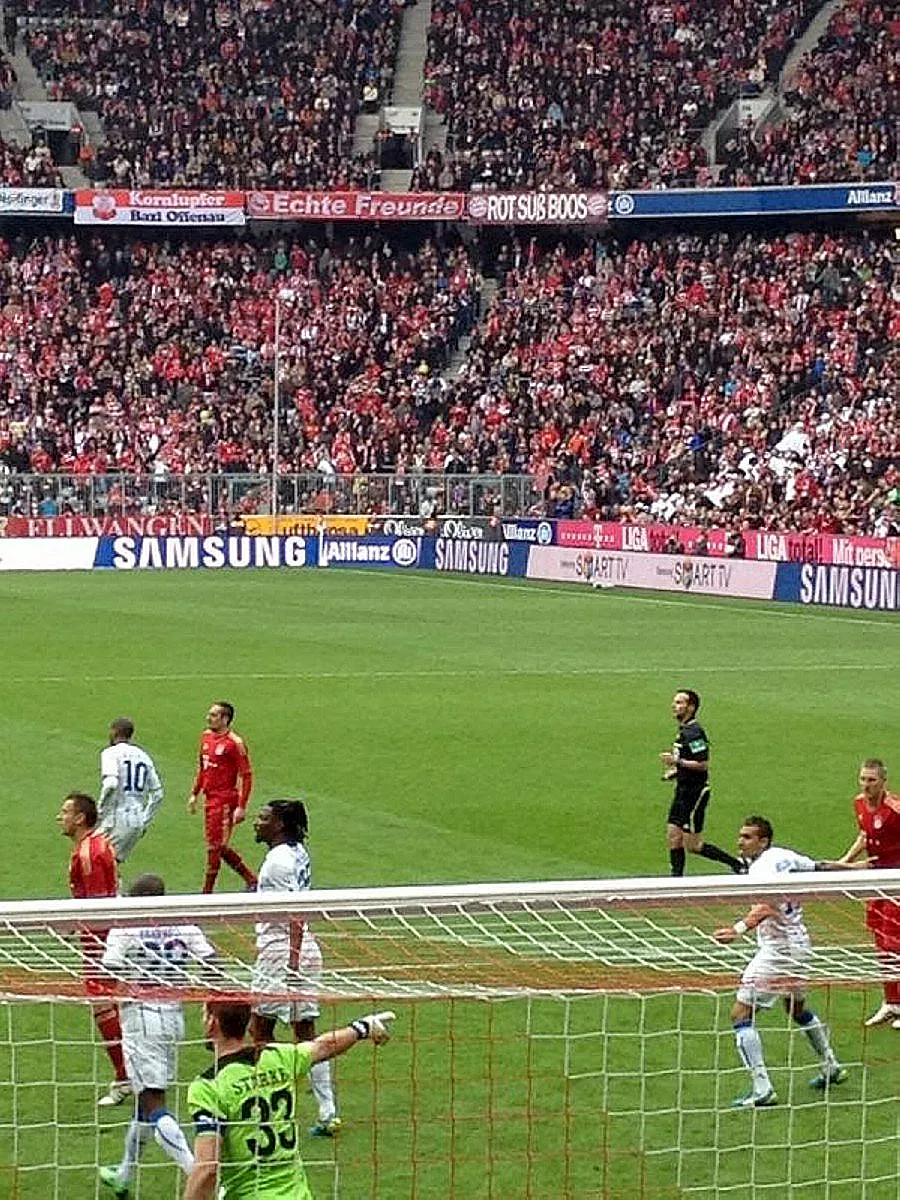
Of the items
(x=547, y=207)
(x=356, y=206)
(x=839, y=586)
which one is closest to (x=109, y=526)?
(x=356, y=206)

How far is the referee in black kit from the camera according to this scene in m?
16.7

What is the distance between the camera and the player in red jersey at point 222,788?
16297 millimetres

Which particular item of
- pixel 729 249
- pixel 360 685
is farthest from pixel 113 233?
pixel 360 685

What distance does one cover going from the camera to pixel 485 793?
70.5 ft

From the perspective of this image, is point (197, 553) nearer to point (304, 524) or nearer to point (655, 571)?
point (304, 524)

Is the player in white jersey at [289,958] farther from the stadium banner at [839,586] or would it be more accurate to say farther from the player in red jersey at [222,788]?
the stadium banner at [839,586]

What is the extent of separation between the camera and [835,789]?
856 inches

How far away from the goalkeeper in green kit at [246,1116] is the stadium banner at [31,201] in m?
56.5

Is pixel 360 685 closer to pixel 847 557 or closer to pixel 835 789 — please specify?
pixel 835 789

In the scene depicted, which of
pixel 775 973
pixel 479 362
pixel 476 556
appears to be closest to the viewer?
pixel 775 973

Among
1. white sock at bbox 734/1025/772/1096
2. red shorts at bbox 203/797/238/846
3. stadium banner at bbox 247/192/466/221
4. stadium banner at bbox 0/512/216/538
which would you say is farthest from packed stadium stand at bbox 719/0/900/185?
white sock at bbox 734/1025/772/1096

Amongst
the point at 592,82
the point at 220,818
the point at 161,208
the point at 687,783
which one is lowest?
the point at 220,818

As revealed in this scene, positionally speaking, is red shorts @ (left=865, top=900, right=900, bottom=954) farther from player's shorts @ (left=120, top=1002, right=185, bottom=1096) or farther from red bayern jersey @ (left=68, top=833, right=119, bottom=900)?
red bayern jersey @ (left=68, top=833, right=119, bottom=900)

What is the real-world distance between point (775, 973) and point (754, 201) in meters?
53.2
